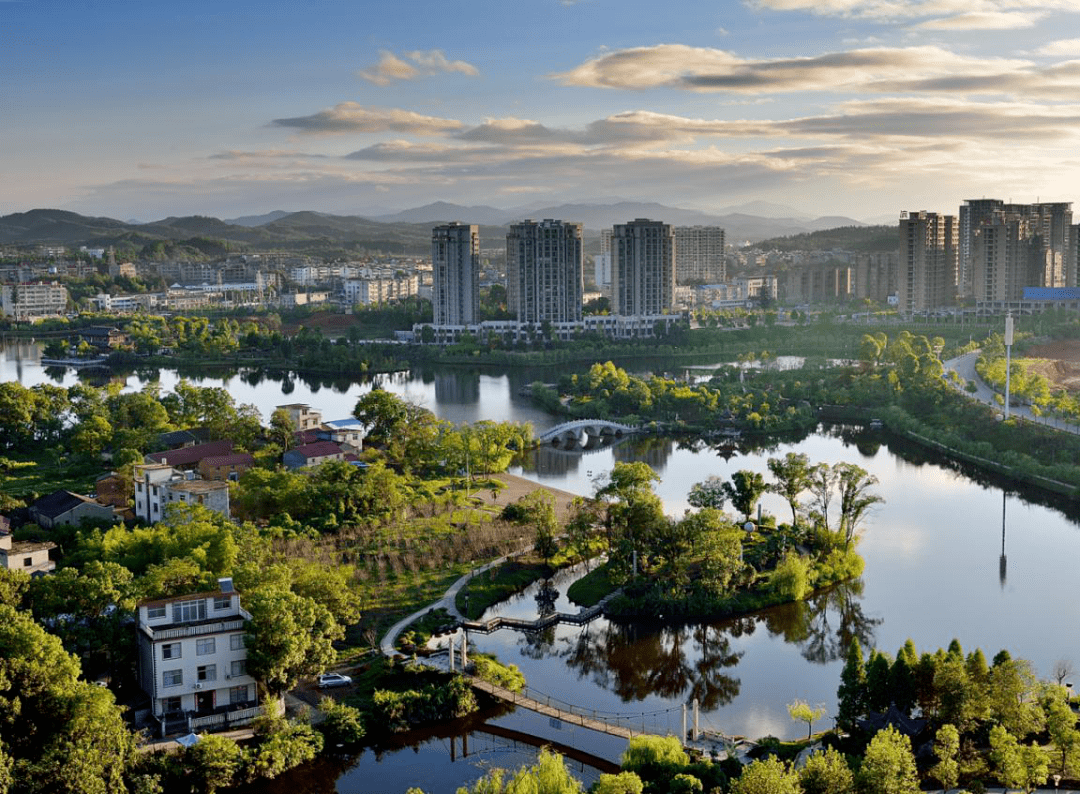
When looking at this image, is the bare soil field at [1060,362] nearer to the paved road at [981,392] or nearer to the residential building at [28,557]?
the paved road at [981,392]

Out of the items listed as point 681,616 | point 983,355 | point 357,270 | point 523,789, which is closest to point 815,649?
point 681,616

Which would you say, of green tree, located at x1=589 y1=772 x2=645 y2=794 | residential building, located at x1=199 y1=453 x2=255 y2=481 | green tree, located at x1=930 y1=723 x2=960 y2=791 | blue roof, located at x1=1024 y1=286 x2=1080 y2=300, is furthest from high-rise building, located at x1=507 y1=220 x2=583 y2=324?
green tree, located at x1=589 y1=772 x2=645 y2=794

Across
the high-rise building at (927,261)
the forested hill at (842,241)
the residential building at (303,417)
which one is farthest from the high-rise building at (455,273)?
the forested hill at (842,241)

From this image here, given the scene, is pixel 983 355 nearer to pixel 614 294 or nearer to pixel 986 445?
pixel 986 445

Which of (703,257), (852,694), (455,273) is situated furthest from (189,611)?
(703,257)

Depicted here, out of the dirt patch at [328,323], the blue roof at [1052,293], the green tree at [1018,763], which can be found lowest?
the green tree at [1018,763]

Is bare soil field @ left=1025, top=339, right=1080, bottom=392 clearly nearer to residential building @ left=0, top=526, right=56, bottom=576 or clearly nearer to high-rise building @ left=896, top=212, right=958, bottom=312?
high-rise building @ left=896, top=212, right=958, bottom=312
